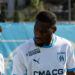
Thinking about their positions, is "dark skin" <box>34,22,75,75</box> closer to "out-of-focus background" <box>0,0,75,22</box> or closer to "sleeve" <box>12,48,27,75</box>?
"sleeve" <box>12,48,27,75</box>

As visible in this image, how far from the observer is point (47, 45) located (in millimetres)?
2066

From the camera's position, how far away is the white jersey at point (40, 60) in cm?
203

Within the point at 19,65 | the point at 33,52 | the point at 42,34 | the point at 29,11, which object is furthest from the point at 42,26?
the point at 29,11

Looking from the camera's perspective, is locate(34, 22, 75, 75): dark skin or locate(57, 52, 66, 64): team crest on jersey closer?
locate(34, 22, 75, 75): dark skin

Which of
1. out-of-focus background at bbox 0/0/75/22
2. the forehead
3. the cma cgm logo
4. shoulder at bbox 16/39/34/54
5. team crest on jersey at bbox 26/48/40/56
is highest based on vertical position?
the forehead

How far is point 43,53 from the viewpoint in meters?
2.06

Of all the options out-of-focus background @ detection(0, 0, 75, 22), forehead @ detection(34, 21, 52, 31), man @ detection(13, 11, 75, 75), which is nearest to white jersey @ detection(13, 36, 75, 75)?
man @ detection(13, 11, 75, 75)

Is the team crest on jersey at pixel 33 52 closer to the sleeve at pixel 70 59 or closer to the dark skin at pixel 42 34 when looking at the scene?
the dark skin at pixel 42 34

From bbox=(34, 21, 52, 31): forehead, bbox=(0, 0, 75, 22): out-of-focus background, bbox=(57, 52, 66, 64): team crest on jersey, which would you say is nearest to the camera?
bbox=(34, 21, 52, 31): forehead

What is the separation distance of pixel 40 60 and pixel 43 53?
0.07 meters

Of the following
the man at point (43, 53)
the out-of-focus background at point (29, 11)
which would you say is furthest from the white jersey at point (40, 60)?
the out-of-focus background at point (29, 11)

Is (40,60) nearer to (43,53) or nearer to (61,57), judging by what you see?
(43,53)

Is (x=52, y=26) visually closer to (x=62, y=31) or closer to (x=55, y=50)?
(x=55, y=50)

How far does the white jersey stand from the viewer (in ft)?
6.66
